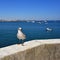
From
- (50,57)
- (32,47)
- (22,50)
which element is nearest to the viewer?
(22,50)

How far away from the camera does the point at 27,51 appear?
4105mm

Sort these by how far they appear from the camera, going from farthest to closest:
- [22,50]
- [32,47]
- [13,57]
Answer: [32,47], [22,50], [13,57]

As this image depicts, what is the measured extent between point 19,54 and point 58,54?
119 centimetres

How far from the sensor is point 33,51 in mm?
4289

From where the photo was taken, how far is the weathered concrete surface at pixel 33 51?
369 centimetres

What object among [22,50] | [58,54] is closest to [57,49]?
[58,54]

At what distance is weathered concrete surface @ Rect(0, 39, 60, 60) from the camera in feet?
12.1

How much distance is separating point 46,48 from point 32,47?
0.47 metres

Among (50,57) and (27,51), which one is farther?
(50,57)

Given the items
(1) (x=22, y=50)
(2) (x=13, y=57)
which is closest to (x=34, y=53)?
(1) (x=22, y=50)

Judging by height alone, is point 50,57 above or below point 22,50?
below

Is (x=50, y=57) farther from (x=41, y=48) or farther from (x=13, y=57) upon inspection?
(x=13, y=57)

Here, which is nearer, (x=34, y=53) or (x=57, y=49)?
(x=34, y=53)

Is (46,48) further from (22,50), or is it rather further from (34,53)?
(22,50)
